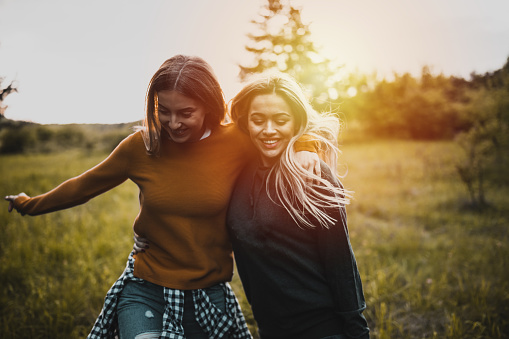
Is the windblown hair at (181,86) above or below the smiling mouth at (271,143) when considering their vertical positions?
above

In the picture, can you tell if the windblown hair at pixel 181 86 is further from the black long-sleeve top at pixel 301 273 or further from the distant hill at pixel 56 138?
the distant hill at pixel 56 138

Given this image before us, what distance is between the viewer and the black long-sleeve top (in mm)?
1854

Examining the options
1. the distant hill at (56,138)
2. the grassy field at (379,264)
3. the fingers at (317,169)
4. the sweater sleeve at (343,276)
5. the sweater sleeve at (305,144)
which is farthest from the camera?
the distant hill at (56,138)

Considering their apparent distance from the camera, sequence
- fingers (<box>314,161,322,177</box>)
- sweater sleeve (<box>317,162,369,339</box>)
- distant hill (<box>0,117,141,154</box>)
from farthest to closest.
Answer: distant hill (<box>0,117,141,154</box>) < fingers (<box>314,161,322,177</box>) < sweater sleeve (<box>317,162,369,339</box>)

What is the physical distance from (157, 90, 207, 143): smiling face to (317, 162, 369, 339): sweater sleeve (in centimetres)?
86

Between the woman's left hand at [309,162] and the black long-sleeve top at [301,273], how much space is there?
57mm

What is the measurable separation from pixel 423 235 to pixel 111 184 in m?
5.52

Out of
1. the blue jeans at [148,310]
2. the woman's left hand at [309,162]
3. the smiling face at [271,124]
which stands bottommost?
the blue jeans at [148,310]

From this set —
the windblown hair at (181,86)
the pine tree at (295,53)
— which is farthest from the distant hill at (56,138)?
the windblown hair at (181,86)

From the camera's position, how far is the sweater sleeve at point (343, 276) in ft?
6.00

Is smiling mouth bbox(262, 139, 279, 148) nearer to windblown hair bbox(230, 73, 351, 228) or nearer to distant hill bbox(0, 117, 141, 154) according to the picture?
windblown hair bbox(230, 73, 351, 228)

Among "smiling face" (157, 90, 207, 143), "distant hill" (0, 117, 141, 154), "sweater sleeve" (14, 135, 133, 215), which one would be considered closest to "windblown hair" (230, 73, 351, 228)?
"smiling face" (157, 90, 207, 143)

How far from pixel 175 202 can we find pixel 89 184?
564 mm

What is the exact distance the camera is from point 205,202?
2021 mm
